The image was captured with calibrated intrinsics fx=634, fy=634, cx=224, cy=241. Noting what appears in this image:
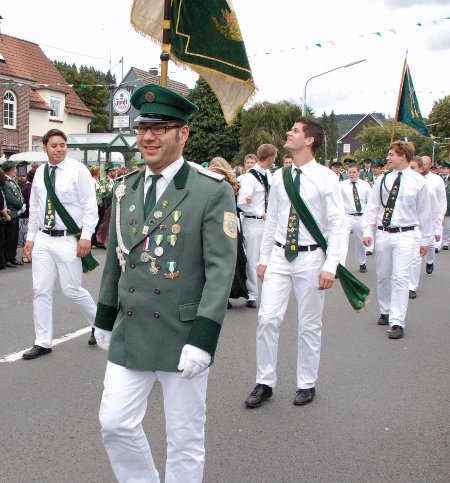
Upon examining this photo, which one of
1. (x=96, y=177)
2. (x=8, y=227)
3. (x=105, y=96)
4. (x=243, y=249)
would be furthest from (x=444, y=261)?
(x=105, y=96)

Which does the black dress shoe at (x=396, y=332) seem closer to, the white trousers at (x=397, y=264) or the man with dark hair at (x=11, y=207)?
the white trousers at (x=397, y=264)

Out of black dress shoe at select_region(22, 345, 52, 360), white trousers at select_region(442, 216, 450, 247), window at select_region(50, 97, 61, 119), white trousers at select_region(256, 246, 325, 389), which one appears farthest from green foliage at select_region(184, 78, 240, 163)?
white trousers at select_region(256, 246, 325, 389)

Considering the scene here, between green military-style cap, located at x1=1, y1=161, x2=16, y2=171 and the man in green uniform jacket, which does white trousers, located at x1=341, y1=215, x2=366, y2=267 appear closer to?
green military-style cap, located at x1=1, y1=161, x2=16, y2=171

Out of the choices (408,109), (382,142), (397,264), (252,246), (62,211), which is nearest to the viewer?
(62,211)

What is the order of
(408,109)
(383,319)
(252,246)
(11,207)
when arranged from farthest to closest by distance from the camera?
1. (408,109)
2. (11,207)
3. (252,246)
4. (383,319)

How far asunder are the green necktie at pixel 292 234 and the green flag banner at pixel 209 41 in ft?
2.50

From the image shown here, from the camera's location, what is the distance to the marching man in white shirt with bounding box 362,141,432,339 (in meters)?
7.25

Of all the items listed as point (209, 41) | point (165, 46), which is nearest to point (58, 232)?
point (165, 46)

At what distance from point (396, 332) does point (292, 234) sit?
2.75 meters

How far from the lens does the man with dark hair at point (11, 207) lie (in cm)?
1216

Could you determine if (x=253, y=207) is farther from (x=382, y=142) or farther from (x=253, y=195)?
(x=382, y=142)

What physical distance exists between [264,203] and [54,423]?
16.0ft

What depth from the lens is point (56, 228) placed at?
20.0 feet

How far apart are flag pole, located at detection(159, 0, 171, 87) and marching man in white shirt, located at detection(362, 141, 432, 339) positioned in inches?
142
